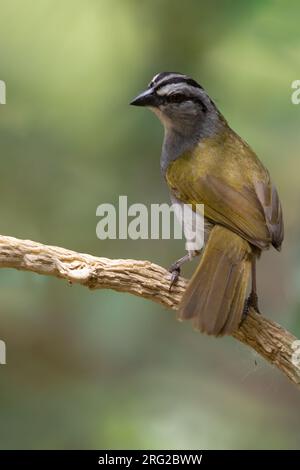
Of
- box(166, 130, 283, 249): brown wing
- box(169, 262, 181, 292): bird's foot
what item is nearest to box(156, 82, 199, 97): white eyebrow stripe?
box(166, 130, 283, 249): brown wing

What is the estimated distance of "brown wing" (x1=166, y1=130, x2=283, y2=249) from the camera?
8.41 ft

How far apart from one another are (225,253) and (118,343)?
100 centimetres

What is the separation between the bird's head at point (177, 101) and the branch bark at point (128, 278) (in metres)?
0.56

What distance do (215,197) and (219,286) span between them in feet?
1.05

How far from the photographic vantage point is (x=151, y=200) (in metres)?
3.38

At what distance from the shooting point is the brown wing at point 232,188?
8.41 feet

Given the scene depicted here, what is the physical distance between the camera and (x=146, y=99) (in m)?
2.82

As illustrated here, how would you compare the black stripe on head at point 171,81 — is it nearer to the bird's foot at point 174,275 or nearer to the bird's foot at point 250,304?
the bird's foot at point 174,275
